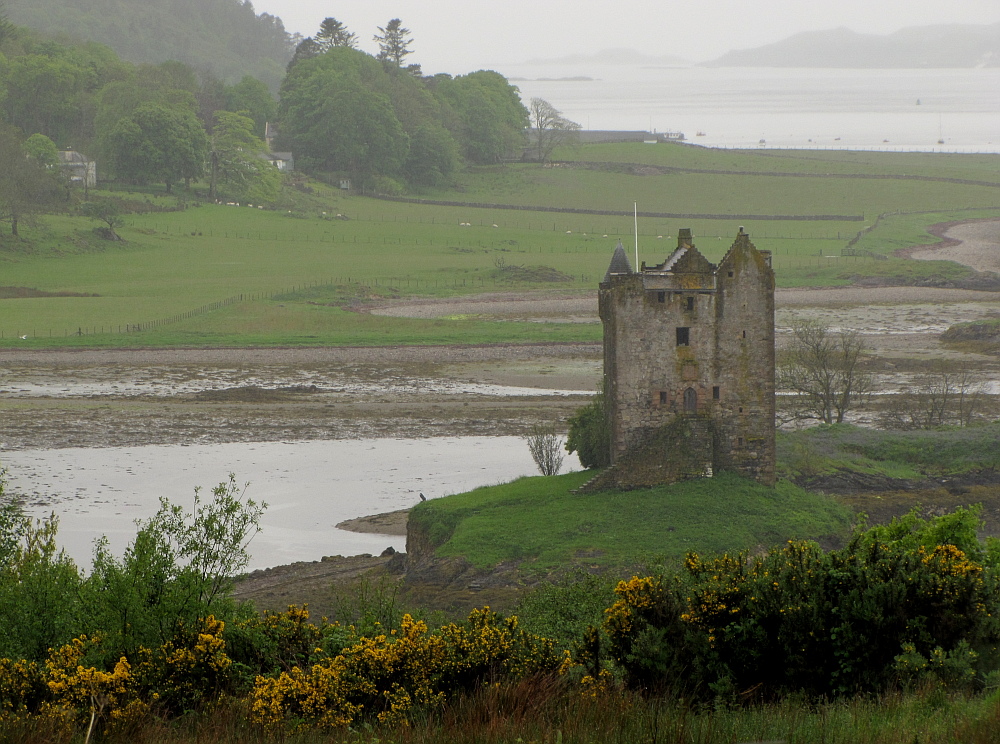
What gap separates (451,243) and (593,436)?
240 feet

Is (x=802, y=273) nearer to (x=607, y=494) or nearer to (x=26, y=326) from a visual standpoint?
(x=26, y=326)

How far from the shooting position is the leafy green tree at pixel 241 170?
13288 cm

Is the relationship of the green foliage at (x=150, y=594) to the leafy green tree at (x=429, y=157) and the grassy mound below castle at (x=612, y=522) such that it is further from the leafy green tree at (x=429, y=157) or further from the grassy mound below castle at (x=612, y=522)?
the leafy green tree at (x=429, y=157)

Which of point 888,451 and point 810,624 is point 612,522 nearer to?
point 888,451

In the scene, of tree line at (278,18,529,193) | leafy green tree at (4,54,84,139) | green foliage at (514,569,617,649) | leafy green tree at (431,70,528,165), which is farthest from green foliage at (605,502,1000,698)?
leafy green tree at (431,70,528,165)

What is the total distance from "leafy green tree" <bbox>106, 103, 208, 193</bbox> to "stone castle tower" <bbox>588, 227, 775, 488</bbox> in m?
93.7

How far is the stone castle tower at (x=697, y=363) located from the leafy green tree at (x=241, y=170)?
94634mm

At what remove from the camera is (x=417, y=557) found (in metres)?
39.3

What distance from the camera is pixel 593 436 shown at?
146ft

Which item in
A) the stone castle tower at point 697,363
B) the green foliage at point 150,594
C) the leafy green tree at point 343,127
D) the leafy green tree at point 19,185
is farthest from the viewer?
the leafy green tree at point 343,127

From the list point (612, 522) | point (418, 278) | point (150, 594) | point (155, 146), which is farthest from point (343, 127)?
point (150, 594)

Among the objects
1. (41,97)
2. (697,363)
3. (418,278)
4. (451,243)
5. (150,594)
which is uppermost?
(41,97)

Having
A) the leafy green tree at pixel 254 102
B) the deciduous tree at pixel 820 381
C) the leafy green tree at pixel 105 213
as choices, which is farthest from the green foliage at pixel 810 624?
the leafy green tree at pixel 254 102

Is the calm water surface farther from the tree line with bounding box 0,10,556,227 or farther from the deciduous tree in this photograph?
the tree line with bounding box 0,10,556,227
